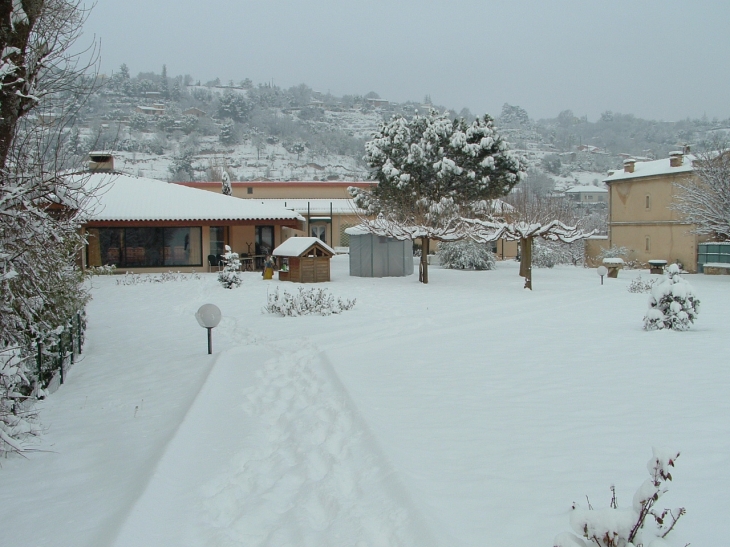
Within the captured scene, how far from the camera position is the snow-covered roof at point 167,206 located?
24.3m

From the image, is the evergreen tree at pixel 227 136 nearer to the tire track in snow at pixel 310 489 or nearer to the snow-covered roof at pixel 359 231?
the snow-covered roof at pixel 359 231

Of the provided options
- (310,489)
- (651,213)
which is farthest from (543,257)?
(310,489)

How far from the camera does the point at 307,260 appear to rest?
20438 millimetres

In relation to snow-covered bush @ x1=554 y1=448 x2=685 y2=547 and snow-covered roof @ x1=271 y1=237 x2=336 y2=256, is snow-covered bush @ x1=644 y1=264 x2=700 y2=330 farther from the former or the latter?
snow-covered roof @ x1=271 y1=237 x2=336 y2=256

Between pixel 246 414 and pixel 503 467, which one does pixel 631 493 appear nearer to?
pixel 503 467

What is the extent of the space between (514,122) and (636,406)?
169838mm

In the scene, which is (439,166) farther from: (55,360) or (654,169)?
(55,360)

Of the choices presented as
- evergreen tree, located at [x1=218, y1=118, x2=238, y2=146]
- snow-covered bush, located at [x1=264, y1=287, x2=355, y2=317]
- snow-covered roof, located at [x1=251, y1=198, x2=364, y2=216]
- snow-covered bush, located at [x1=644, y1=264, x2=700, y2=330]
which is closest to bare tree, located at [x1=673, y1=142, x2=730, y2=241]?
snow-covered bush, located at [x1=644, y1=264, x2=700, y2=330]

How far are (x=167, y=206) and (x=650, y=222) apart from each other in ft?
82.9

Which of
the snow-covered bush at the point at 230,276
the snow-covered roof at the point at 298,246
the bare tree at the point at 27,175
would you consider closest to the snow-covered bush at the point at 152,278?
the snow-covered bush at the point at 230,276

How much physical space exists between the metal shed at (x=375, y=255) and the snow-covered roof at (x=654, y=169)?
53.9ft

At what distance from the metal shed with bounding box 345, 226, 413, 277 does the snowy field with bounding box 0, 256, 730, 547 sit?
12.0 metres

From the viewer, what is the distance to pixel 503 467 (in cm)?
462

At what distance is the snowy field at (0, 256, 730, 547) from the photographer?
391 centimetres
